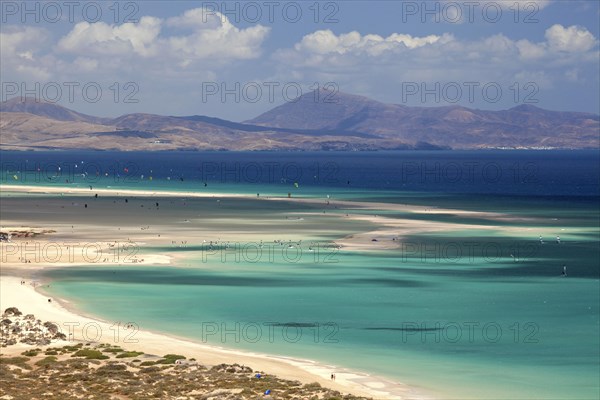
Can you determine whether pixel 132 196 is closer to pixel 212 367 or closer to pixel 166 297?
pixel 166 297

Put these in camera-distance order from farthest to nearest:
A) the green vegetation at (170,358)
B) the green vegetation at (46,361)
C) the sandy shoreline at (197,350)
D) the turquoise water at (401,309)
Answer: the turquoise water at (401,309) → the green vegetation at (170,358) → the green vegetation at (46,361) → the sandy shoreline at (197,350)

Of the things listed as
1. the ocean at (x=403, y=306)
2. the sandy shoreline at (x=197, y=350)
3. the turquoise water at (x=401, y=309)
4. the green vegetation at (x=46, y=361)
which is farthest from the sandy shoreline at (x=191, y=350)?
the green vegetation at (x=46, y=361)

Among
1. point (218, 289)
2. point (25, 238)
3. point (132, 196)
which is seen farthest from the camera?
point (132, 196)

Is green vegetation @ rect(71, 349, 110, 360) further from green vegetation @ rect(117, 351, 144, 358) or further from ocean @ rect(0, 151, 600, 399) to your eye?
ocean @ rect(0, 151, 600, 399)

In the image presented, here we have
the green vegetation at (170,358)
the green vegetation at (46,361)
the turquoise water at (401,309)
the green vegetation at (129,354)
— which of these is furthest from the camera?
the turquoise water at (401,309)

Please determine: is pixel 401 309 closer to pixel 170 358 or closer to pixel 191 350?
pixel 191 350

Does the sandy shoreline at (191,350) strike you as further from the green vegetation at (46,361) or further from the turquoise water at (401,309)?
the green vegetation at (46,361)

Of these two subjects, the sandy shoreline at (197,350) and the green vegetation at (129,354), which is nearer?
the sandy shoreline at (197,350)

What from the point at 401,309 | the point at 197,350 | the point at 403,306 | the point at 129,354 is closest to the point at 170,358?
the point at 129,354

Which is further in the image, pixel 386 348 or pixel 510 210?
pixel 510 210

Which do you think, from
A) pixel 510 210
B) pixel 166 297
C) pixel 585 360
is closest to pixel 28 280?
pixel 166 297

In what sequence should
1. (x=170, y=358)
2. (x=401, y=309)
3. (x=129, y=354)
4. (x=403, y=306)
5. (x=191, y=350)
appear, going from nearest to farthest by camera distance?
(x=170, y=358) < (x=129, y=354) < (x=191, y=350) < (x=401, y=309) < (x=403, y=306)
